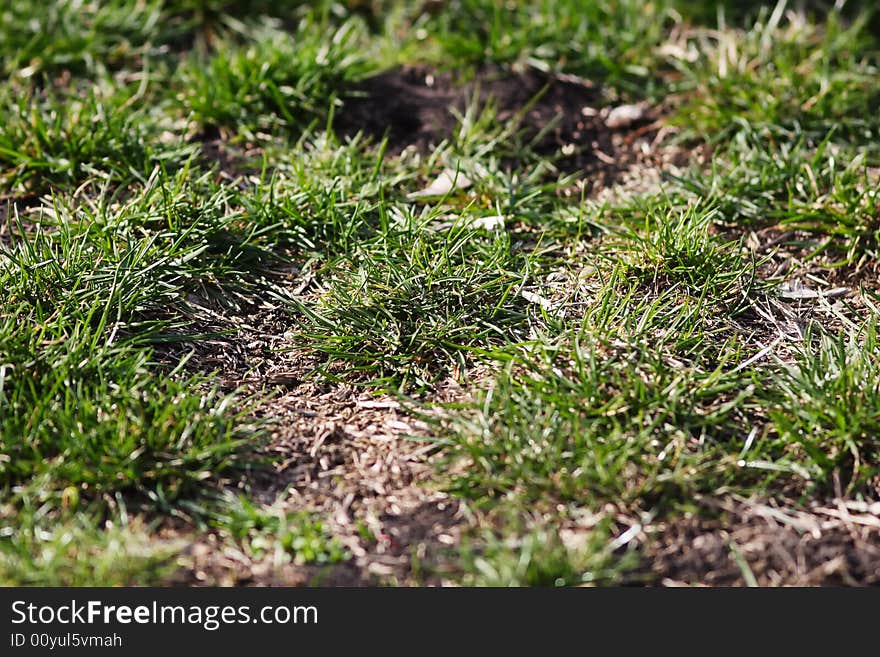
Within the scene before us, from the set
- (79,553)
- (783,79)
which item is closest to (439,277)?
(79,553)

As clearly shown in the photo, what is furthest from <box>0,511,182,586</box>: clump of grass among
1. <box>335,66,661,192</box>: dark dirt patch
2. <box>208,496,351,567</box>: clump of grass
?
<box>335,66,661,192</box>: dark dirt patch

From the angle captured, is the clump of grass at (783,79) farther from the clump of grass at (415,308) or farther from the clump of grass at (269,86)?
the clump of grass at (269,86)

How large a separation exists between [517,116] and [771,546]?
2.33m

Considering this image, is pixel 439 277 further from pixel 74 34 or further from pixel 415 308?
pixel 74 34

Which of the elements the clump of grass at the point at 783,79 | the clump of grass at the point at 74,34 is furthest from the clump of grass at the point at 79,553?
the clump of grass at the point at 783,79

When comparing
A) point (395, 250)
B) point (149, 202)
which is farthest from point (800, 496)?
point (149, 202)

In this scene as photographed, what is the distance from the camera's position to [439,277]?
11.2 feet

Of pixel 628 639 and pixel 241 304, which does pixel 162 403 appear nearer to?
pixel 241 304

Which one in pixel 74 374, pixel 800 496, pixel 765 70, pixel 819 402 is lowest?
pixel 74 374

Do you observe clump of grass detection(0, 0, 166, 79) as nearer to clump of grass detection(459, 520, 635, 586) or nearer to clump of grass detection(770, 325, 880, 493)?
clump of grass detection(459, 520, 635, 586)

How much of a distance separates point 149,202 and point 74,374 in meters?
0.92

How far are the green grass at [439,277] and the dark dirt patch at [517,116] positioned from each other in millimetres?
66

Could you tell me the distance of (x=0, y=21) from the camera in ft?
15.2

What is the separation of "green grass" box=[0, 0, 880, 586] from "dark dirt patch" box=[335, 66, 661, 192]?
66 mm
